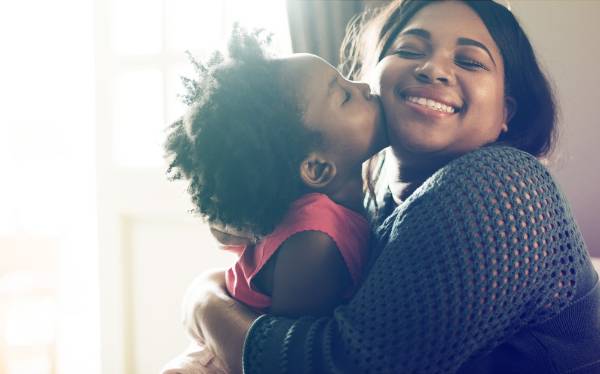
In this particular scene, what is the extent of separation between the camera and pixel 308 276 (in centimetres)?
91

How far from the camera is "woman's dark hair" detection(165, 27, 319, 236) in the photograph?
3.14ft

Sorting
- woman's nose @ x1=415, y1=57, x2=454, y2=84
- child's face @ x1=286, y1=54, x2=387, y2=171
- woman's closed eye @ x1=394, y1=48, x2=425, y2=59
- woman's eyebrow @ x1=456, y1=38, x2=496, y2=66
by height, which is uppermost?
woman's eyebrow @ x1=456, y1=38, x2=496, y2=66

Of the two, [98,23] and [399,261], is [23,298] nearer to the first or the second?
[98,23]

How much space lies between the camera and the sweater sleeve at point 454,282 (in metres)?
0.76

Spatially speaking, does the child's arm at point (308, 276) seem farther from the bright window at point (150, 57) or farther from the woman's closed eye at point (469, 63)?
the bright window at point (150, 57)

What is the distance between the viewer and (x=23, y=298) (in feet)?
9.21

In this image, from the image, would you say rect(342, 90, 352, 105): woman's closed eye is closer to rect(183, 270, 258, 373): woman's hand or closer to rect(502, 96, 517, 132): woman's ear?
rect(502, 96, 517, 132): woman's ear

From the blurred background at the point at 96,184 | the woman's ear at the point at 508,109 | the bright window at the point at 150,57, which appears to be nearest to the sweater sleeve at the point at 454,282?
the woman's ear at the point at 508,109

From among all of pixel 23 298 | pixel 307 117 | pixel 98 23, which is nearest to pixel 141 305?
pixel 23 298

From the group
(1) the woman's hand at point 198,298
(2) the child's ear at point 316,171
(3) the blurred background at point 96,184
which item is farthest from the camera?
(3) the blurred background at point 96,184

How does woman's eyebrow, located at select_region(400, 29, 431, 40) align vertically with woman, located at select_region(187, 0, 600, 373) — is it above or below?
above

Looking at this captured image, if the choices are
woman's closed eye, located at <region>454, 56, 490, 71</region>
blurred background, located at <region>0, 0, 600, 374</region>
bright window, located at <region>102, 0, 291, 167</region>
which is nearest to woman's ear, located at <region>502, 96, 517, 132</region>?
woman's closed eye, located at <region>454, 56, 490, 71</region>

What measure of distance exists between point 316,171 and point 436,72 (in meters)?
0.30

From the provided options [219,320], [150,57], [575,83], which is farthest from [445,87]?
[150,57]
